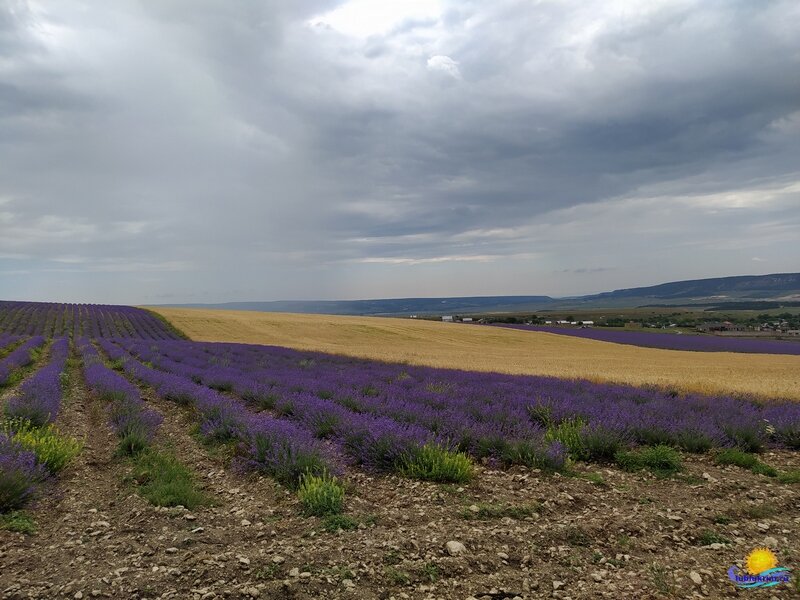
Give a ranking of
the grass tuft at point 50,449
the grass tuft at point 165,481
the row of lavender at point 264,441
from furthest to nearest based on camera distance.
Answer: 1. the grass tuft at point 50,449
2. the row of lavender at point 264,441
3. the grass tuft at point 165,481

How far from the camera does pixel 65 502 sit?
18.3 ft

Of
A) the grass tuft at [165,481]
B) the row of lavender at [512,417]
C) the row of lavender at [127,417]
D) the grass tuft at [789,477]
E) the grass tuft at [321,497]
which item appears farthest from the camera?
the row of lavender at [127,417]

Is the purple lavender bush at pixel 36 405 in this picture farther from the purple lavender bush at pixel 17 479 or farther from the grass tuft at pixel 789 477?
the grass tuft at pixel 789 477

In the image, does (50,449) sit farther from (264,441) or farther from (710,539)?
(710,539)

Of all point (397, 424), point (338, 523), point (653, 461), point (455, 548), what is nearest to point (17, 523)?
point (338, 523)

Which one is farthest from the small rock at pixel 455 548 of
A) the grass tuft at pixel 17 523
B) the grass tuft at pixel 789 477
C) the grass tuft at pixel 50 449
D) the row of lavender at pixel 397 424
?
the grass tuft at pixel 50 449

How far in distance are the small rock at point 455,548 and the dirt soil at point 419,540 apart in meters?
0.01

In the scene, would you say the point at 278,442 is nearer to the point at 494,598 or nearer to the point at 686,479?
the point at 494,598

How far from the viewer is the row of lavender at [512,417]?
7.23 metres

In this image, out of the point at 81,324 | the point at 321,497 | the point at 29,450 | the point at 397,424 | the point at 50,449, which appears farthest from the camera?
the point at 81,324

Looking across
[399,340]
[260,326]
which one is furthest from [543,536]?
[260,326]

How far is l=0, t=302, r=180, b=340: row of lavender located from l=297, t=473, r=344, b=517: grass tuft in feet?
131

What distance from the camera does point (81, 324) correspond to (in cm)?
4859

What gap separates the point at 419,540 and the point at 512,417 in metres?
4.77
